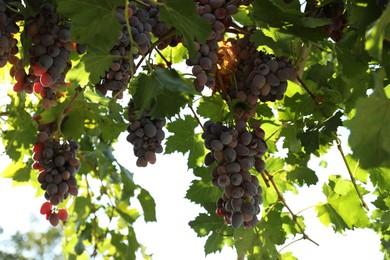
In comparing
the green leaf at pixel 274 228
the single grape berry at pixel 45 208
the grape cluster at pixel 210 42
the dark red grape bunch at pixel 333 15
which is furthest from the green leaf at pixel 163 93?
the single grape berry at pixel 45 208

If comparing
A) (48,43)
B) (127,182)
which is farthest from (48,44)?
(127,182)

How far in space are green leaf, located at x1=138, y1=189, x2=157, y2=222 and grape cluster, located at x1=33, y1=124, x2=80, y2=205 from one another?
0.45m

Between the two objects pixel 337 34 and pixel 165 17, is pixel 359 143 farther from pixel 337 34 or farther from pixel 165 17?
pixel 337 34

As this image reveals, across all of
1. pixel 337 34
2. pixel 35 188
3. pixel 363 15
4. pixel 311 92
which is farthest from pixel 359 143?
pixel 35 188

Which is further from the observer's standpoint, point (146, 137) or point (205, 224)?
point (205, 224)

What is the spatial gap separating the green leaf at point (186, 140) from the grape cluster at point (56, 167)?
0.87ft

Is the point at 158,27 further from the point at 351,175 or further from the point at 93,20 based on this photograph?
the point at 351,175

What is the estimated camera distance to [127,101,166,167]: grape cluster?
4.18ft

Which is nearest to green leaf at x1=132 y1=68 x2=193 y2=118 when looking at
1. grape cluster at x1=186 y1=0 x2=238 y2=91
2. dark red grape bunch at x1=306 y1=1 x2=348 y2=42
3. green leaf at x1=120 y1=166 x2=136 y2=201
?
grape cluster at x1=186 y1=0 x2=238 y2=91

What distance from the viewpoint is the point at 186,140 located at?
63.1 inches

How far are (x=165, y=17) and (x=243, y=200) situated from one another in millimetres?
406

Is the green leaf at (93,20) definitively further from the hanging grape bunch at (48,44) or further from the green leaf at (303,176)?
the green leaf at (303,176)

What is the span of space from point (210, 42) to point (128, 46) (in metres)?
0.18

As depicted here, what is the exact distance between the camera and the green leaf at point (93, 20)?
3.30 feet
